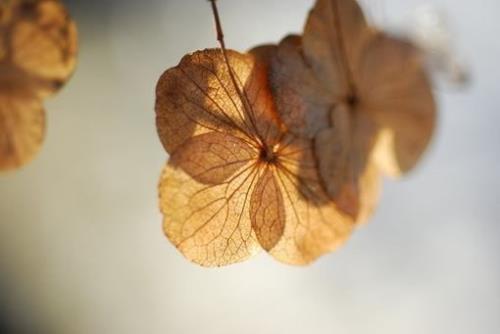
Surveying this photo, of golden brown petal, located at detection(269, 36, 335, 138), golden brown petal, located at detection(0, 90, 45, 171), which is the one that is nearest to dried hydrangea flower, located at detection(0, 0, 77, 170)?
golden brown petal, located at detection(0, 90, 45, 171)

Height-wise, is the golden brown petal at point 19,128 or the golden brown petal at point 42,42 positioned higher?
the golden brown petal at point 42,42

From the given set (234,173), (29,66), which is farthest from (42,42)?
(234,173)

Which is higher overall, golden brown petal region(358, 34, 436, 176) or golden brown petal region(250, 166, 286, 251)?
golden brown petal region(358, 34, 436, 176)

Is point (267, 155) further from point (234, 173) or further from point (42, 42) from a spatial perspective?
point (42, 42)

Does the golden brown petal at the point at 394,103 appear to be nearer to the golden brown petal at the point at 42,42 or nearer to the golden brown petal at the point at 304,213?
the golden brown petal at the point at 304,213

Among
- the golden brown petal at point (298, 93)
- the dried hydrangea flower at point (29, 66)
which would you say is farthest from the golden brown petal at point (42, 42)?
the golden brown petal at point (298, 93)

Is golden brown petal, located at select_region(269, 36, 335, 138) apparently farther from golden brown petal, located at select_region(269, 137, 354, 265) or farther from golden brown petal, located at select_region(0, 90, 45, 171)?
golden brown petal, located at select_region(0, 90, 45, 171)
